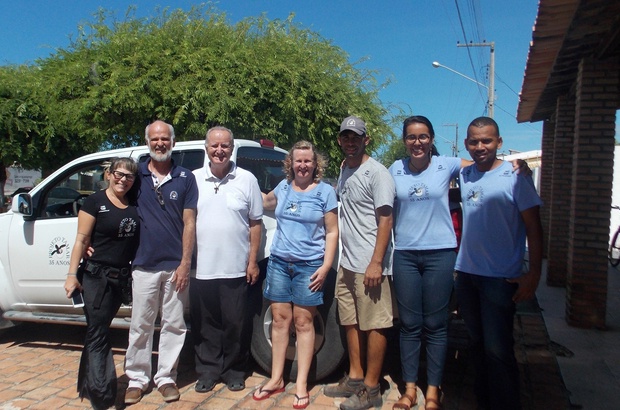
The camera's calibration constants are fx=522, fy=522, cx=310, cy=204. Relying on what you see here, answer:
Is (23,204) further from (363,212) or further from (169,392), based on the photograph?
(363,212)

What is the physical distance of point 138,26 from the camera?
8.92 m

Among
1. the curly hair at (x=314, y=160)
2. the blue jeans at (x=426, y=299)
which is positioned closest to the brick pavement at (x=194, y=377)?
the blue jeans at (x=426, y=299)

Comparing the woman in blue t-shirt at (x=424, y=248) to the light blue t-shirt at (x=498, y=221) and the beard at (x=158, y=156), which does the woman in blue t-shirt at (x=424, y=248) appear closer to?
the light blue t-shirt at (x=498, y=221)

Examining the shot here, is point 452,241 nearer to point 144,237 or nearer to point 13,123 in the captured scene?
point 144,237

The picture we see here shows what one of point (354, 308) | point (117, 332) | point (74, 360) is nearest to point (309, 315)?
point (354, 308)

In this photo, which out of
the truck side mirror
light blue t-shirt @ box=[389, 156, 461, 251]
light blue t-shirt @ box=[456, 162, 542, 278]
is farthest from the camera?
the truck side mirror

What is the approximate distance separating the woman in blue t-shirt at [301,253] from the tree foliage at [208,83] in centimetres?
410

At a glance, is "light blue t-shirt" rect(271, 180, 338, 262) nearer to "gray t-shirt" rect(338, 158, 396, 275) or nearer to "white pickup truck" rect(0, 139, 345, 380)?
"gray t-shirt" rect(338, 158, 396, 275)

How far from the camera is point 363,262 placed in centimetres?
350

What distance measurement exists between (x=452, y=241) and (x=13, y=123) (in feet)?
49.0

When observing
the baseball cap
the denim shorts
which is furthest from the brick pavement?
the baseball cap

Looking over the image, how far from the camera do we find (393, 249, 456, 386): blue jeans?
3389 millimetres

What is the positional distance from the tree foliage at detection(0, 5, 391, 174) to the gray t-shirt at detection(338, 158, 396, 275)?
4.36 m

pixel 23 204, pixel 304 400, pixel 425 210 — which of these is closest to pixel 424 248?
pixel 425 210
